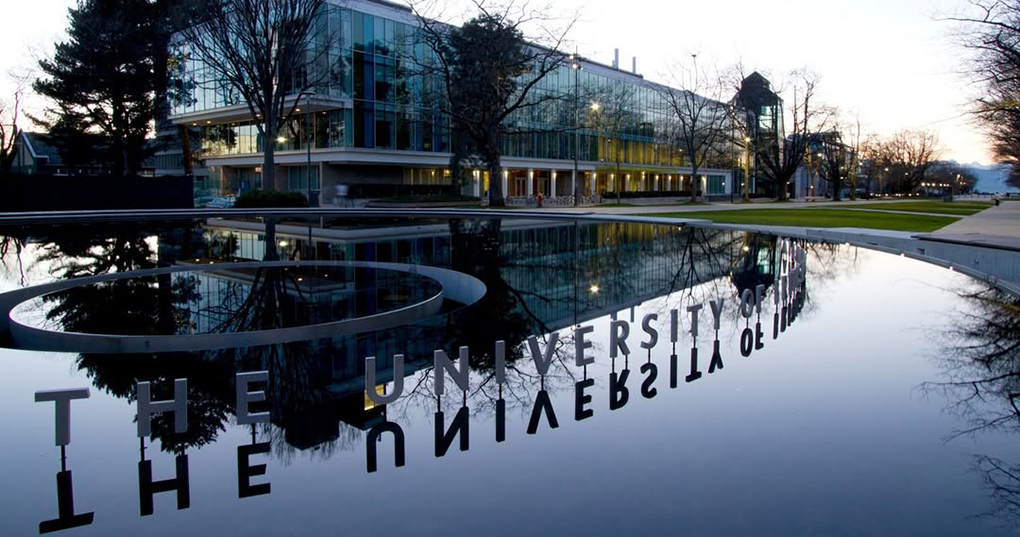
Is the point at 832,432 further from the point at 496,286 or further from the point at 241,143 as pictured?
the point at 241,143

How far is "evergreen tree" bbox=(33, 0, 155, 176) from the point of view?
1962 inches

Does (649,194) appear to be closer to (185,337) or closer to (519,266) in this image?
(519,266)

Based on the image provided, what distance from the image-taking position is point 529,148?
75438 millimetres

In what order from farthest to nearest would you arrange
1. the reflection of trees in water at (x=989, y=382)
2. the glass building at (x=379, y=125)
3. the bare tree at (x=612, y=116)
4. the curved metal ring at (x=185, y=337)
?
the bare tree at (x=612, y=116)
the glass building at (x=379, y=125)
the curved metal ring at (x=185, y=337)
the reflection of trees in water at (x=989, y=382)

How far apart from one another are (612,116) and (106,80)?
146ft

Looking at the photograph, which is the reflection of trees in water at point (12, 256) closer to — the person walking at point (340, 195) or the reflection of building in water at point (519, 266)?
the reflection of building in water at point (519, 266)

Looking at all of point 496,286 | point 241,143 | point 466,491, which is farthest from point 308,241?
point 241,143

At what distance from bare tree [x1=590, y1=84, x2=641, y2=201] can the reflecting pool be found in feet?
167

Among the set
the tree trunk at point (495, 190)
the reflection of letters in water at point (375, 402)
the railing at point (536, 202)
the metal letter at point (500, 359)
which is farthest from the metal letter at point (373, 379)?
the railing at point (536, 202)

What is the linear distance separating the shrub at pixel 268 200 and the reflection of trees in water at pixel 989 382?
135 feet

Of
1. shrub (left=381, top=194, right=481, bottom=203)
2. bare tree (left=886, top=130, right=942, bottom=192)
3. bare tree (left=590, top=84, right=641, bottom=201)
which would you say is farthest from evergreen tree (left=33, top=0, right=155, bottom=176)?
bare tree (left=886, top=130, right=942, bottom=192)

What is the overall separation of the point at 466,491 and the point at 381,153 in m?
57.0

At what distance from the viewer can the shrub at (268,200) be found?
47375 mm

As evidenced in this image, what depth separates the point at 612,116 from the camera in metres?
74.6
